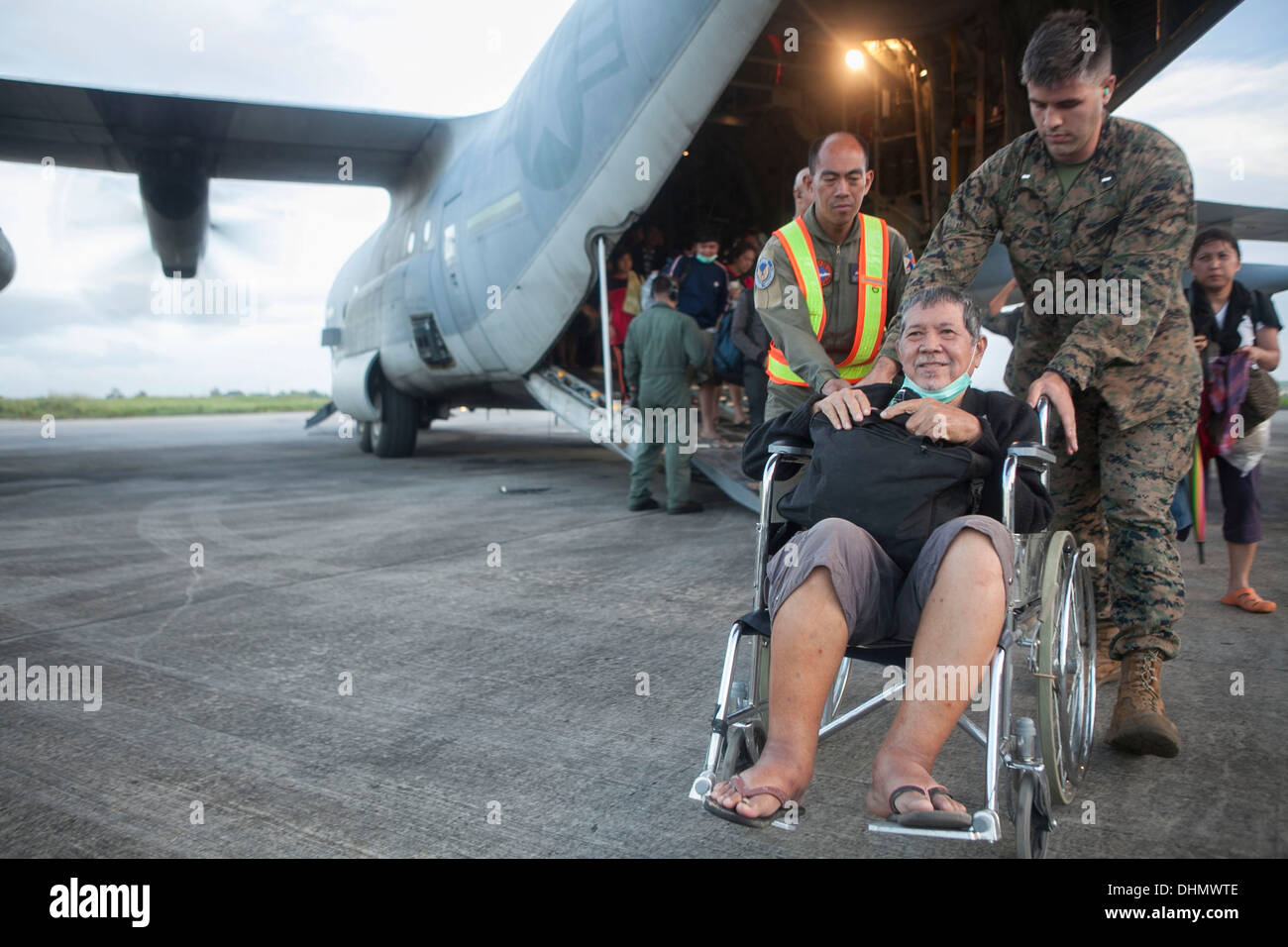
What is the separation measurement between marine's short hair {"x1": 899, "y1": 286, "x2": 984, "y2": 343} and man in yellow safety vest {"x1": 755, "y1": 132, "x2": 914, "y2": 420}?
0.89m

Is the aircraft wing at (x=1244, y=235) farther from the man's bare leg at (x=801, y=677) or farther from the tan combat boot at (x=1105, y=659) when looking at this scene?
the man's bare leg at (x=801, y=677)

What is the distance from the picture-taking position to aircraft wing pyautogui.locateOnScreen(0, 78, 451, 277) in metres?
10.8

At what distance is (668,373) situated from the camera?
23.3ft

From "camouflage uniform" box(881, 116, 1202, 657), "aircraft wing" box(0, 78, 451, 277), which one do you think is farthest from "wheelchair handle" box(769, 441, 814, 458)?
"aircraft wing" box(0, 78, 451, 277)

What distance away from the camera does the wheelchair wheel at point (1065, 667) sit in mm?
2059

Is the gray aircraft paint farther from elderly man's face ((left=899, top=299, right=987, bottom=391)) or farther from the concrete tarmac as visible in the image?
elderly man's face ((left=899, top=299, right=987, bottom=391))

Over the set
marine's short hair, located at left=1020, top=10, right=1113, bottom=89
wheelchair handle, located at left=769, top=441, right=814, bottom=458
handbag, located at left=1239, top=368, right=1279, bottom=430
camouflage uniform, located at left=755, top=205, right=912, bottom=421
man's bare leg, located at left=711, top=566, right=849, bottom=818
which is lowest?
man's bare leg, located at left=711, top=566, right=849, bottom=818

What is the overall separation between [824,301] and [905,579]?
1612 mm

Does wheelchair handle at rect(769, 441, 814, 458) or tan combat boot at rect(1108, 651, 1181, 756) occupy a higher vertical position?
wheelchair handle at rect(769, 441, 814, 458)

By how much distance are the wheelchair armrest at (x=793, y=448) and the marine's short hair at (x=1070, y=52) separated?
1206 millimetres

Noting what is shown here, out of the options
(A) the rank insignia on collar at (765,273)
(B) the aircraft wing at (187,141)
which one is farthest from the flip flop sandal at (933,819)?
(B) the aircraft wing at (187,141)

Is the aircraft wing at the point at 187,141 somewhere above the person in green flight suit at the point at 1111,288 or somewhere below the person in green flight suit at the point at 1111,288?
above

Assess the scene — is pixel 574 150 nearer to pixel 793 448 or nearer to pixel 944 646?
pixel 793 448

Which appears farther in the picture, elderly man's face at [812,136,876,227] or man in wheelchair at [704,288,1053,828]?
elderly man's face at [812,136,876,227]
